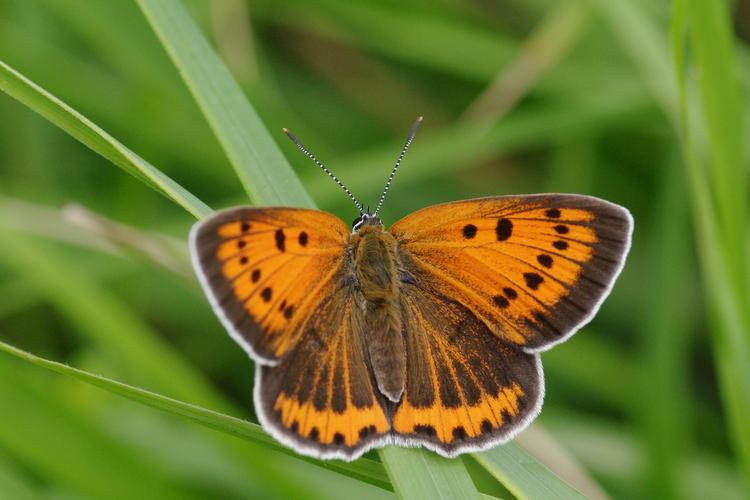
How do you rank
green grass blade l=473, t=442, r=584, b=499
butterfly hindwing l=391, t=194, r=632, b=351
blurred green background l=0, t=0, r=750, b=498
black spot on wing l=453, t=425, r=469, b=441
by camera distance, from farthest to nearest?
blurred green background l=0, t=0, r=750, b=498, butterfly hindwing l=391, t=194, r=632, b=351, black spot on wing l=453, t=425, r=469, b=441, green grass blade l=473, t=442, r=584, b=499

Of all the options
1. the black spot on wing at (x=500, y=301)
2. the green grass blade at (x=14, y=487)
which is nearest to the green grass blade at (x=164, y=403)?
the black spot on wing at (x=500, y=301)

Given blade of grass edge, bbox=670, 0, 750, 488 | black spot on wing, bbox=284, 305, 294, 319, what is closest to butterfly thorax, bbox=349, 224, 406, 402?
black spot on wing, bbox=284, 305, 294, 319

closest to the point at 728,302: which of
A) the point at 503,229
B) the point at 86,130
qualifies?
the point at 503,229

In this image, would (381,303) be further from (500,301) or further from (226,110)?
(226,110)

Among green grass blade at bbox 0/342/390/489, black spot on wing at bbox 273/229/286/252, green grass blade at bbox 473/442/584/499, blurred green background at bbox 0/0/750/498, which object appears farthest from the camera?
blurred green background at bbox 0/0/750/498

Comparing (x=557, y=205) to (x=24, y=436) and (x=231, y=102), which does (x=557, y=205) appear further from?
(x=24, y=436)

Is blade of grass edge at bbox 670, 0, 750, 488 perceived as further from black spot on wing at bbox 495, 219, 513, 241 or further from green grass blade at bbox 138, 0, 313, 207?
green grass blade at bbox 138, 0, 313, 207
